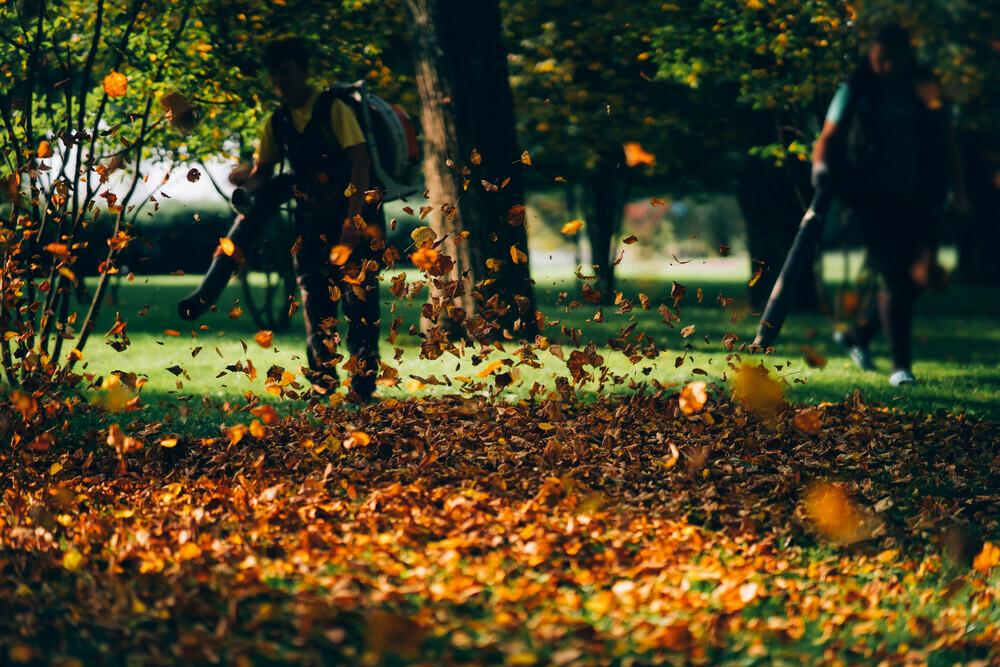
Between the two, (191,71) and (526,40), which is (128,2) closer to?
(191,71)

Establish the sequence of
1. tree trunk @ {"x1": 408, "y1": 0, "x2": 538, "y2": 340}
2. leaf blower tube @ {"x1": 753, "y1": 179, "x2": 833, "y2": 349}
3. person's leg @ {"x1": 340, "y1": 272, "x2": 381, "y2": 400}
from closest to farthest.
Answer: leaf blower tube @ {"x1": 753, "y1": 179, "x2": 833, "y2": 349} < person's leg @ {"x1": 340, "y1": 272, "x2": 381, "y2": 400} < tree trunk @ {"x1": 408, "y1": 0, "x2": 538, "y2": 340}

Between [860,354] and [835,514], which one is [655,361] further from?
[835,514]

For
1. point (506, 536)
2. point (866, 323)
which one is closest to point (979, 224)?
point (866, 323)

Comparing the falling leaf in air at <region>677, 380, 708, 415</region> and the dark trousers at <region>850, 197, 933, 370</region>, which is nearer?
the falling leaf in air at <region>677, 380, 708, 415</region>

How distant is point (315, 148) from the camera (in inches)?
244

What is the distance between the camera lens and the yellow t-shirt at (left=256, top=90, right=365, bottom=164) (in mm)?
6012

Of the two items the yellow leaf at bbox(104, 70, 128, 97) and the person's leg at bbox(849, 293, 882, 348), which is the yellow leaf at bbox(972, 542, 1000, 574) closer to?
the person's leg at bbox(849, 293, 882, 348)

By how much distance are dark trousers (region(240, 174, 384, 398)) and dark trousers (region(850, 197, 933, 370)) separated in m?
2.77

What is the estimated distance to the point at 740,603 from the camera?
3.45m

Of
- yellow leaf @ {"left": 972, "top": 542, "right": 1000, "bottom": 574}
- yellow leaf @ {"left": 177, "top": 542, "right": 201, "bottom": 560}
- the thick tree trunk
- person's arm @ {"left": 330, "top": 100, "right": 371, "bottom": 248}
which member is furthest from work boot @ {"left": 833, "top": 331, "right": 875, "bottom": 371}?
the thick tree trunk

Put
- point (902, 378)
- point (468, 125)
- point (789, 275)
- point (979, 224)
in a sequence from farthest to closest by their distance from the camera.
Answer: point (979, 224) < point (468, 125) < point (902, 378) < point (789, 275)

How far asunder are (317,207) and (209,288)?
742mm

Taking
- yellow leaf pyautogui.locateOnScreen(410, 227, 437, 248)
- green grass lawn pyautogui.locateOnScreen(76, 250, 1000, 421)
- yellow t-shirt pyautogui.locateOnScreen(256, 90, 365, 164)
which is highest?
yellow t-shirt pyautogui.locateOnScreen(256, 90, 365, 164)

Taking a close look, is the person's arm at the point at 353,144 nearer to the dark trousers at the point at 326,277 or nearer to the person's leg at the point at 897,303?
the dark trousers at the point at 326,277
